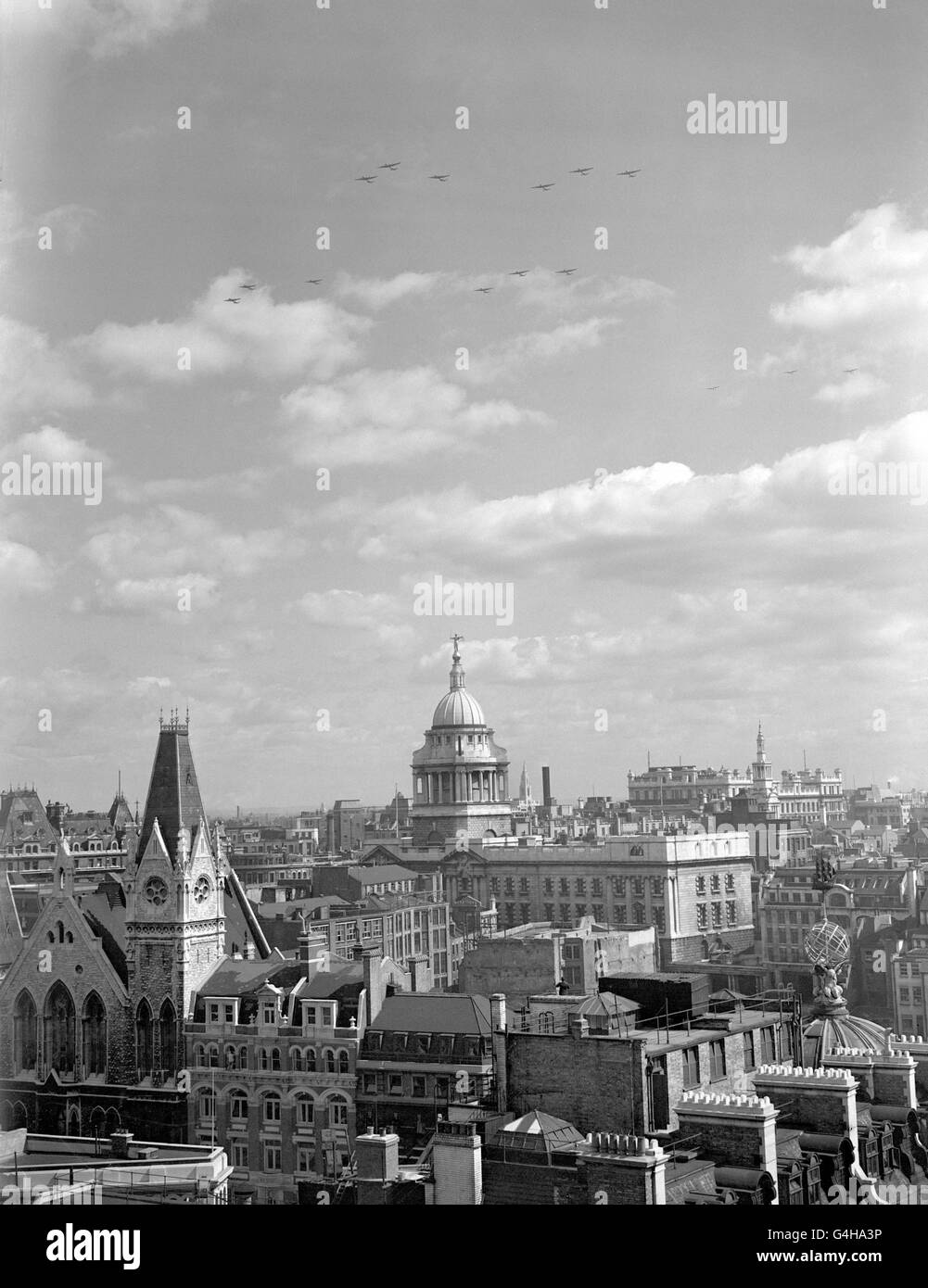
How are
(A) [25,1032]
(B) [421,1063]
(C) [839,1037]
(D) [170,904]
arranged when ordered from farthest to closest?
1. (A) [25,1032]
2. (D) [170,904]
3. (B) [421,1063]
4. (C) [839,1037]

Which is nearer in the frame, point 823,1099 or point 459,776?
point 823,1099

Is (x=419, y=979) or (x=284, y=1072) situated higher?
(x=419, y=979)

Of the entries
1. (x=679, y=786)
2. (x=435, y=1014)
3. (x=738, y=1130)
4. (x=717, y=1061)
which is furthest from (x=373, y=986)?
(x=679, y=786)

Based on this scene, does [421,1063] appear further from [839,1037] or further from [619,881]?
[619,881]

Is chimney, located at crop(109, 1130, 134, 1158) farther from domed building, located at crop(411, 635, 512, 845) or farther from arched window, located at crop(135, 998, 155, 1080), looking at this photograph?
domed building, located at crop(411, 635, 512, 845)

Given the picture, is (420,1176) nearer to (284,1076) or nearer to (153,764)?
(284,1076)

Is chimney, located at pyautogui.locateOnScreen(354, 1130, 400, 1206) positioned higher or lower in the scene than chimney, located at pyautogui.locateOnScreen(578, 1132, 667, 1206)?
lower

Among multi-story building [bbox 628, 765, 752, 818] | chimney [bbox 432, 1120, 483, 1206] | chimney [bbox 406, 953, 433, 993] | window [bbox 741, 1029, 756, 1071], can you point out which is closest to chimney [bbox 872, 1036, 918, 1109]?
window [bbox 741, 1029, 756, 1071]
